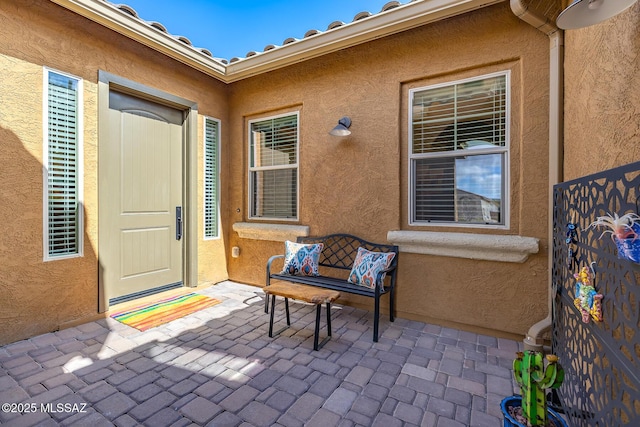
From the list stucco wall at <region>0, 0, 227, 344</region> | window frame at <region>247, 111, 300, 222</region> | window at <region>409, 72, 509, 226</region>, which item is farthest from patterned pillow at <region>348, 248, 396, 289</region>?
stucco wall at <region>0, 0, 227, 344</region>

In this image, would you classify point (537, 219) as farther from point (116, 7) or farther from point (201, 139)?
point (116, 7)

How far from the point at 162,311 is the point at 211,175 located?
2099 millimetres

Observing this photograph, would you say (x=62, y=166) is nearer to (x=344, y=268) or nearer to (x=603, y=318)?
(x=344, y=268)

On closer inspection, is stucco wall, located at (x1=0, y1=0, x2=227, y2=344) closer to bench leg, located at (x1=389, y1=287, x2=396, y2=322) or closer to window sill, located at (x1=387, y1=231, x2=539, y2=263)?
bench leg, located at (x1=389, y1=287, x2=396, y2=322)

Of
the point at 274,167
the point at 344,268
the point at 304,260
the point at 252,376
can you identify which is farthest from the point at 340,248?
the point at 252,376

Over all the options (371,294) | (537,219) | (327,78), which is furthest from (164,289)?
(537,219)

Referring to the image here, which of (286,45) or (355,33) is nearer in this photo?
(355,33)

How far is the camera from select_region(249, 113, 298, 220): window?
451cm

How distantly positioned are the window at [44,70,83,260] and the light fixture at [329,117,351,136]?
2.78 m

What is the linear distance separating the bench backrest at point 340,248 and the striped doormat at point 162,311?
154 centimetres

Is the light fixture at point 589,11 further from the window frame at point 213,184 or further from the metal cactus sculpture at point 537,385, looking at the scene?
the window frame at point 213,184

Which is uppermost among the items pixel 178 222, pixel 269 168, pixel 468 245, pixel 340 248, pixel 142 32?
pixel 142 32

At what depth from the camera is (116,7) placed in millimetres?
3156

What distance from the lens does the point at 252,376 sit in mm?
2340
